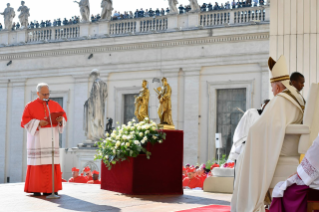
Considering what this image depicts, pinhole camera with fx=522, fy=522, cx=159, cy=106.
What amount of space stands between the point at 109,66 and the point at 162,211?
1774 cm

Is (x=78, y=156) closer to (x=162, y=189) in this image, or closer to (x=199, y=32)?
(x=199, y=32)

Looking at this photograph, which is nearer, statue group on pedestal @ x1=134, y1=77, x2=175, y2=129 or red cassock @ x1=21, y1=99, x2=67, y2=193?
red cassock @ x1=21, y1=99, x2=67, y2=193

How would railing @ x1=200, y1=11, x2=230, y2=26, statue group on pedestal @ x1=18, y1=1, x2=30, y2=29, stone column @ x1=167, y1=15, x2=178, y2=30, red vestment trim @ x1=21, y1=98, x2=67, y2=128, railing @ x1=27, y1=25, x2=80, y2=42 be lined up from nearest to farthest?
red vestment trim @ x1=21, y1=98, x2=67, y2=128 < railing @ x1=200, y1=11, x2=230, y2=26 < stone column @ x1=167, y1=15, x2=178, y2=30 < railing @ x1=27, y1=25, x2=80, y2=42 < statue group on pedestal @ x1=18, y1=1, x2=30, y2=29

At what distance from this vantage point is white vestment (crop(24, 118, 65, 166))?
811 cm

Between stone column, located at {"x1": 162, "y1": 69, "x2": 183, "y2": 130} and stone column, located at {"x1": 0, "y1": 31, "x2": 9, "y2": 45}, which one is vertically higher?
stone column, located at {"x1": 0, "y1": 31, "x2": 9, "y2": 45}

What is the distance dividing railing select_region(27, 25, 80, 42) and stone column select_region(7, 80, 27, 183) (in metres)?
2.29

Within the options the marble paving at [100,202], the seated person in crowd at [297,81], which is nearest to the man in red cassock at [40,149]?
the marble paving at [100,202]

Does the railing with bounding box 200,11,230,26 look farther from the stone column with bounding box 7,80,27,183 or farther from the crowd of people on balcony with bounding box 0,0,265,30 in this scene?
the stone column with bounding box 7,80,27,183

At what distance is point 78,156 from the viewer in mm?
19453

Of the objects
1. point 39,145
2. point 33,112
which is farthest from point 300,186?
point 33,112

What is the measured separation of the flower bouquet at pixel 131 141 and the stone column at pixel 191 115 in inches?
504

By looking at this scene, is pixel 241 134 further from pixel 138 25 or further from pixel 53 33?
pixel 53 33

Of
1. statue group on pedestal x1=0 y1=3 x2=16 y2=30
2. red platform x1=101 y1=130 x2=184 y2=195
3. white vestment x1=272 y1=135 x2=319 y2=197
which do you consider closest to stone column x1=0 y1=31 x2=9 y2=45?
statue group on pedestal x1=0 y1=3 x2=16 y2=30

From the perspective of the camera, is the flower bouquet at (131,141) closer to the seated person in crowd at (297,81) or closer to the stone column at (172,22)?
the seated person in crowd at (297,81)
